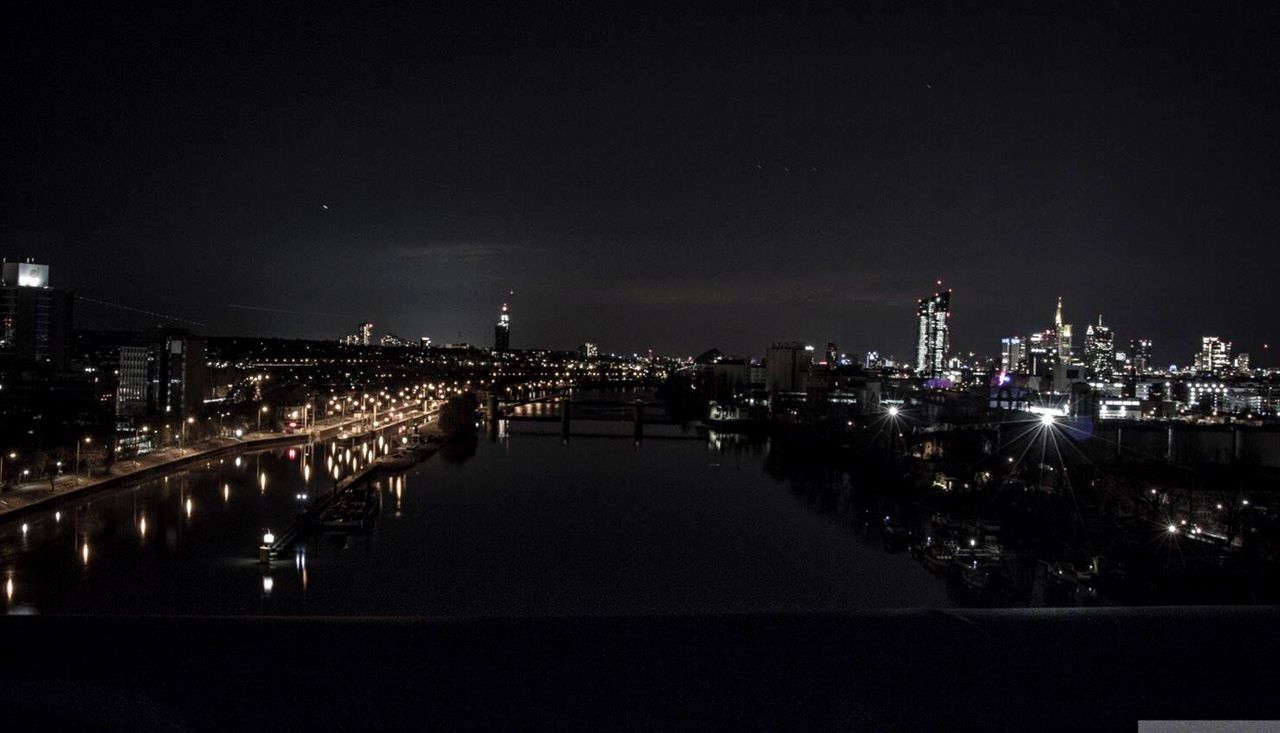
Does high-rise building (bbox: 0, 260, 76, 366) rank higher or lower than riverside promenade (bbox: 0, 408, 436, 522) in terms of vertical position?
higher

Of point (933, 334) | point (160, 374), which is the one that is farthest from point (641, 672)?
point (933, 334)

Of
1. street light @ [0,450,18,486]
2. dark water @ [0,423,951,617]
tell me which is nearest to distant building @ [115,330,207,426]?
dark water @ [0,423,951,617]

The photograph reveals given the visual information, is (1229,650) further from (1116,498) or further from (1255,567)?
(1116,498)

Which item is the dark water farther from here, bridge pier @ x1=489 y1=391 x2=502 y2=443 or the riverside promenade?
bridge pier @ x1=489 y1=391 x2=502 y2=443

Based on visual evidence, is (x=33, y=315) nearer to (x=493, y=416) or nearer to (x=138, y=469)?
(x=493, y=416)

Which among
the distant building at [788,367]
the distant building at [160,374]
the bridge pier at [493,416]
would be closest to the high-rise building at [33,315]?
the distant building at [160,374]

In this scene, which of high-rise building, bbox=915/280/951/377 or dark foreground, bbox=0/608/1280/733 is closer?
dark foreground, bbox=0/608/1280/733

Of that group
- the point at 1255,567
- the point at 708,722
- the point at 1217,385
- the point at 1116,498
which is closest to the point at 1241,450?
the point at 1116,498
